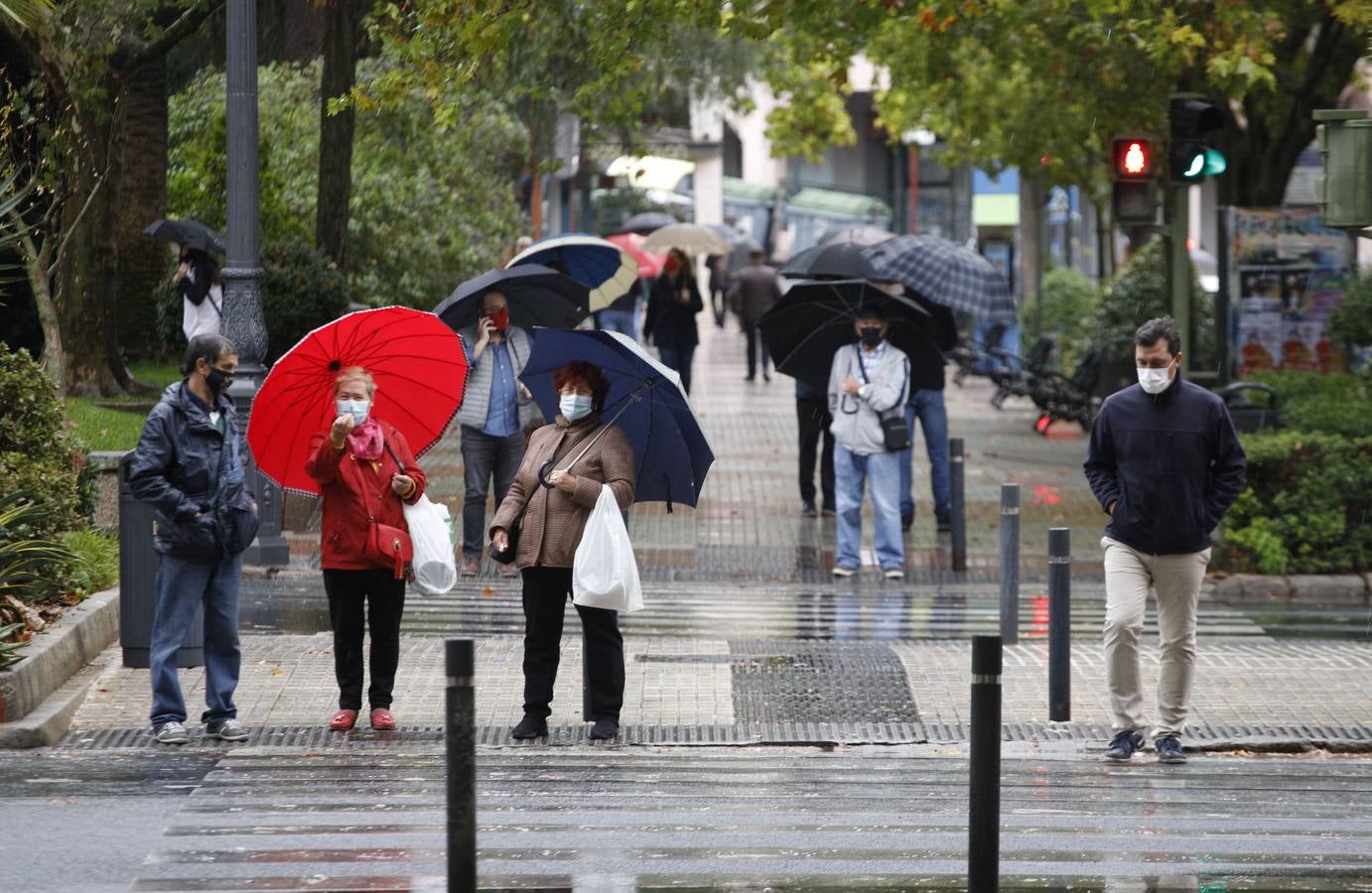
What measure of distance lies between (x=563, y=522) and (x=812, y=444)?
7.76m

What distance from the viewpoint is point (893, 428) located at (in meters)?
13.9

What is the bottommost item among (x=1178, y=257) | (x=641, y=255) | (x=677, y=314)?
(x=677, y=314)

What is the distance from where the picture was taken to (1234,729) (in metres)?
9.50

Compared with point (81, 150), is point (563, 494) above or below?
below

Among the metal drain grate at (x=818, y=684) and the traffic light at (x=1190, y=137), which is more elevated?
the traffic light at (x=1190, y=137)

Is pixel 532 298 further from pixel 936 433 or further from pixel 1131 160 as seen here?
pixel 1131 160

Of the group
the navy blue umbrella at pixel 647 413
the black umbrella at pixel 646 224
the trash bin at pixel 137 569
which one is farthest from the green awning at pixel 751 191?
the navy blue umbrella at pixel 647 413

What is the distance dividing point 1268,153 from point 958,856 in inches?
665

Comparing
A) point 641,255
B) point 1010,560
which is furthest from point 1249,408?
point 641,255

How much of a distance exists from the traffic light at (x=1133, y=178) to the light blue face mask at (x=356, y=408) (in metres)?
7.19

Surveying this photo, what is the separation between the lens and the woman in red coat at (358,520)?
8961mm

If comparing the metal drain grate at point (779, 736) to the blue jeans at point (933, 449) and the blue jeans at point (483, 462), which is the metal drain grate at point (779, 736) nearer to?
the blue jeans at point (483, 462)

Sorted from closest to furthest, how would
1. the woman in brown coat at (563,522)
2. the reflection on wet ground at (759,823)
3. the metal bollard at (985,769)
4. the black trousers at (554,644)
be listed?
the metal bollard at (985,769), the reflection on wet ground at (759,823), the woman in brown coat at (563,522), the black trousers at (554,644)

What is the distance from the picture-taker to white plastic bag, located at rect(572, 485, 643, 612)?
8.81 meters
